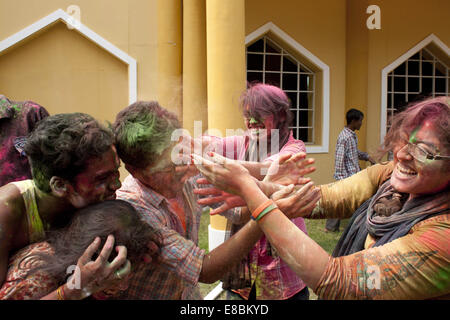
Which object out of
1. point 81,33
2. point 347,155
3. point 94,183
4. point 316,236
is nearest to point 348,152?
point 347,155

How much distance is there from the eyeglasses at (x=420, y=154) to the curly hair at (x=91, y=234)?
0.88 meters

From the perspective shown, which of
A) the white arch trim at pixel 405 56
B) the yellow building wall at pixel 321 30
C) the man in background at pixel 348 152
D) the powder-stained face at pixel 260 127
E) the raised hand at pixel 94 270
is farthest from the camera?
the yellow building wall at pixel 321 30

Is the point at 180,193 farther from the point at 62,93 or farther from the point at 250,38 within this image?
the point at 250,38

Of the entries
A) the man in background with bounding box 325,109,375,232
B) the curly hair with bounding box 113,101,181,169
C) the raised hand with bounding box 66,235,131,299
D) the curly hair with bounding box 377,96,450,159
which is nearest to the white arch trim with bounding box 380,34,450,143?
the man in background with bounding box 325,109,375,232

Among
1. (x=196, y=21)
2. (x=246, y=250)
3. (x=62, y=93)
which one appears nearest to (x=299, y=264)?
(x=246, y=250)

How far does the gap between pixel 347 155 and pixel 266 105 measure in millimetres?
2885

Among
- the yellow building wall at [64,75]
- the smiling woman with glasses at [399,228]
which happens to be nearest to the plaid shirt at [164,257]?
the smiling woman with glasses at [399,228]

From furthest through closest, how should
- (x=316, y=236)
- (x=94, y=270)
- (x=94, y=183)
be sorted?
(x=316, y=236), (x=94, y=183), (x=94, y=270)

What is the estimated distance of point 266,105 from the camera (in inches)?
66.2

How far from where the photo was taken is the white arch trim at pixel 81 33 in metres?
1.61

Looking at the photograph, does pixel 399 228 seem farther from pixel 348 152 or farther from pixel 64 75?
pixel 348 152

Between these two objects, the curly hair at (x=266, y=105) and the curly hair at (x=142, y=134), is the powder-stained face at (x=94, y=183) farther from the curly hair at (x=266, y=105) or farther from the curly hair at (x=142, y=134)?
the curly hair at (x=266, y=105)

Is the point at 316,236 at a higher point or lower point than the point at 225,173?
lower

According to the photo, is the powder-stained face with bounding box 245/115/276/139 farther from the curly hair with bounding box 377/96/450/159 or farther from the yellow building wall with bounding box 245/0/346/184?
the yellow building wall with bounding box 245/0/346/184
